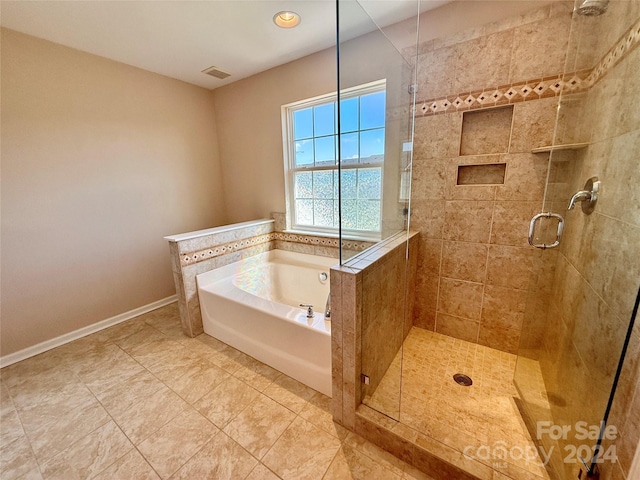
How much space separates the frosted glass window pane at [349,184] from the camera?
4.57 feet

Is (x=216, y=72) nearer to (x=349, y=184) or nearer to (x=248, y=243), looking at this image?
(x=248, y=243)

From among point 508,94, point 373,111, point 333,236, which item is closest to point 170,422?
point 333,236

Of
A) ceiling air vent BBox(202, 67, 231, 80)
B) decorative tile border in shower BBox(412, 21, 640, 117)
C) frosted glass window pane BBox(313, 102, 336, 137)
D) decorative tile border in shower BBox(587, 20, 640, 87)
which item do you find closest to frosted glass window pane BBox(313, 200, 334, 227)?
frosted glass window pane BBox(313, 102, 336, 137)

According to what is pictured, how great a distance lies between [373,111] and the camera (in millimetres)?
1670

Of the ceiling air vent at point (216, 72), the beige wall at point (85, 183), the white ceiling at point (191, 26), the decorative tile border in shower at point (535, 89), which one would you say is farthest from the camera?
the ceiling air vent at point (216, 72)

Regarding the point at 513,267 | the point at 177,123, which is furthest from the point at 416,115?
the point at 177,123

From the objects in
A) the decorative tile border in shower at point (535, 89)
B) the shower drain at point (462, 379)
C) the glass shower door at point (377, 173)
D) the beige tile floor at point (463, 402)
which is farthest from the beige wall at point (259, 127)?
the shower drain at point (462, 379)

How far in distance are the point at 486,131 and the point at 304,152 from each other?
1625 millimetres

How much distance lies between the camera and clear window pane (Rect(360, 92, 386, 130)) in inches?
63.9

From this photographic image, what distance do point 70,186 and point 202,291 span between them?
4.73 feet

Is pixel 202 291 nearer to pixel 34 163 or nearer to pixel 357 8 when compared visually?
pixel 34 163

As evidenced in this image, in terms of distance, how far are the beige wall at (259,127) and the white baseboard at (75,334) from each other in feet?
4.62

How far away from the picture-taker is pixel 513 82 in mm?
1550

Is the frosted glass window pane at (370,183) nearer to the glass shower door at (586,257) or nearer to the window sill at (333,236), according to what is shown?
the window sill at (333,236)
